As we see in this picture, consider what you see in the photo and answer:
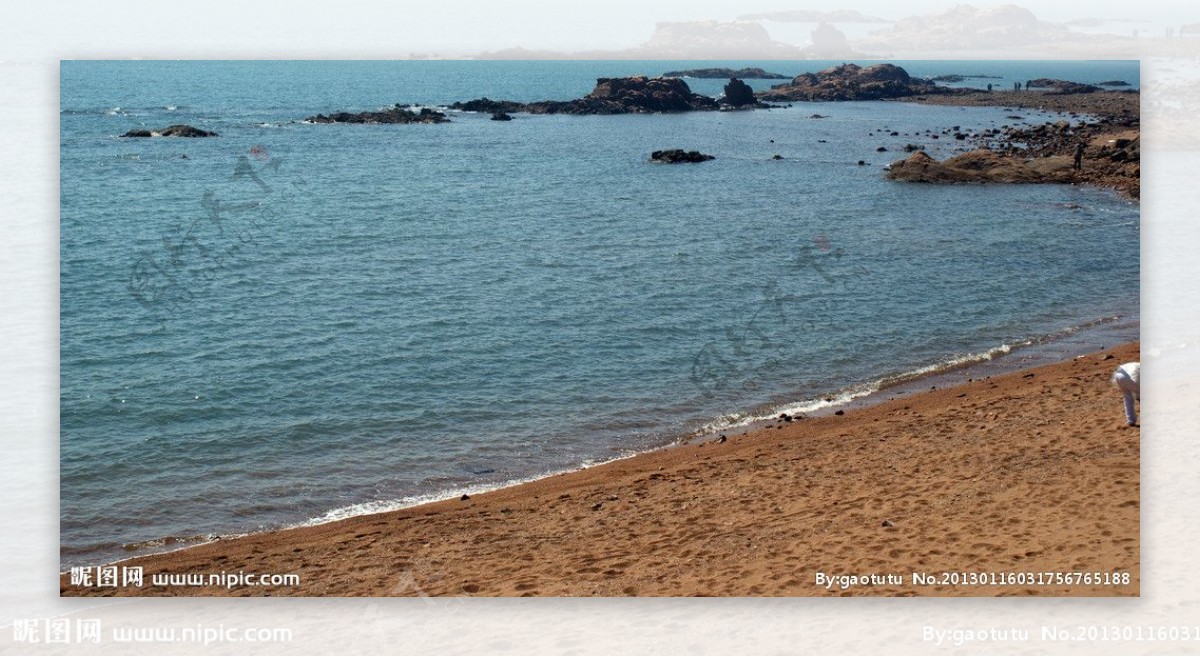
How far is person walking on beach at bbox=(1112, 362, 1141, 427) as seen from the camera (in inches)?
468

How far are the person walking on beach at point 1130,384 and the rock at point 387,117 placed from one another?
38.2 meters

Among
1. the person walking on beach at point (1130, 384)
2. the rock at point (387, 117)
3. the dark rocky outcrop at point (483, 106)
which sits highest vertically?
the dark rocky outcrop at point (483, 106)

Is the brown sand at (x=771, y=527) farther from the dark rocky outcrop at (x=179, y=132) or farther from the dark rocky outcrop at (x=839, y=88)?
the dark rocky outcrop at (x=839, y=88)

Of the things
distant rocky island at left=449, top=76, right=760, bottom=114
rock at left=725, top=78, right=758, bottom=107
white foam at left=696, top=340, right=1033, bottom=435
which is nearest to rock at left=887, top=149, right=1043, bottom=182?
white foam at left=696, top=340, right=1033, bottom=435

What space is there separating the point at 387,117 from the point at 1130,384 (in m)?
51.9

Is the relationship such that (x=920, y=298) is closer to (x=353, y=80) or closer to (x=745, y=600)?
(x=745, y=600)

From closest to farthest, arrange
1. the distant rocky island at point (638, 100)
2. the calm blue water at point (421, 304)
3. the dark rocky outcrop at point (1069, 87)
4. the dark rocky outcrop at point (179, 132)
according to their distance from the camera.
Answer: the calm blue water at point (421, 304)
the dark rocky outcrop at point (1069, 87)
the dark rocky outcrop at point (179, 132)
the distant rocky island at point (638, 100)

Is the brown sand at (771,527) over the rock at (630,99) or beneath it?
beneath

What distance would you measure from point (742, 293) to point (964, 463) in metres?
11.7

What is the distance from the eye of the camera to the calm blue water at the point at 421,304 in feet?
46.7

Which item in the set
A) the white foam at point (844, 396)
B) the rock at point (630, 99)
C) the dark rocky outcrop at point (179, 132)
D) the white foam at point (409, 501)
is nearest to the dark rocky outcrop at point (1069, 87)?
the white foam at point (844, 396)

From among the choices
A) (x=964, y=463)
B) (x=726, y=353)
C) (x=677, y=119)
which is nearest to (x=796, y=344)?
(x=726, y=353)

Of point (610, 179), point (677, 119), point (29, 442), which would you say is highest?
point (677, 119)

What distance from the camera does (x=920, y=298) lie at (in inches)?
926
